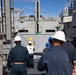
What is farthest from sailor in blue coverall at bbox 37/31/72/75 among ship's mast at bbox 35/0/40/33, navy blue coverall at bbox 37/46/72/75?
ship's mast at bbox 35/0/40/33

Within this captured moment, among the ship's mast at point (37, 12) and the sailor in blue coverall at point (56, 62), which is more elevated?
the ship's mast at point (37, 12)

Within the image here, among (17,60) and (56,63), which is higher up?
(56,63)

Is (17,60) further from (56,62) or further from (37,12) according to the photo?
(37,12)

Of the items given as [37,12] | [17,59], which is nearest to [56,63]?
[17,59]

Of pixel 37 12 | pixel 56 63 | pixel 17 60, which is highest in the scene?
pixel 37 12

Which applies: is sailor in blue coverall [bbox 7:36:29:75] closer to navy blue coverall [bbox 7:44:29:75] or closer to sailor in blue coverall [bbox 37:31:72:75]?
navy blue coverall [bbox 7:44:29:75]

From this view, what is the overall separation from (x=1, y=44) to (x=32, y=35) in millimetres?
14282

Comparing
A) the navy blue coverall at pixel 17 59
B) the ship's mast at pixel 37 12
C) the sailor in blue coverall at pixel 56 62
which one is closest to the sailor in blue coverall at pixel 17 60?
the navy blue coverall at pixel 17 59

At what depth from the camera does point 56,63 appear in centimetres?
436

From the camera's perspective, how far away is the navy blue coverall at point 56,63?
4349 millimetres

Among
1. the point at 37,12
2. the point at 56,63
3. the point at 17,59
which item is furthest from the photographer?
the point at 37,12

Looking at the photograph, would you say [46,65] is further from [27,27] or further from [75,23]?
[27,27]

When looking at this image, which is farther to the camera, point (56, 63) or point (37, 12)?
point (37, 12)

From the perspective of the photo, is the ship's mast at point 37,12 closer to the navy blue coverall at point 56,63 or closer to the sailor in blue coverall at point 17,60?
the sailor in blue coverall at point 17,60
